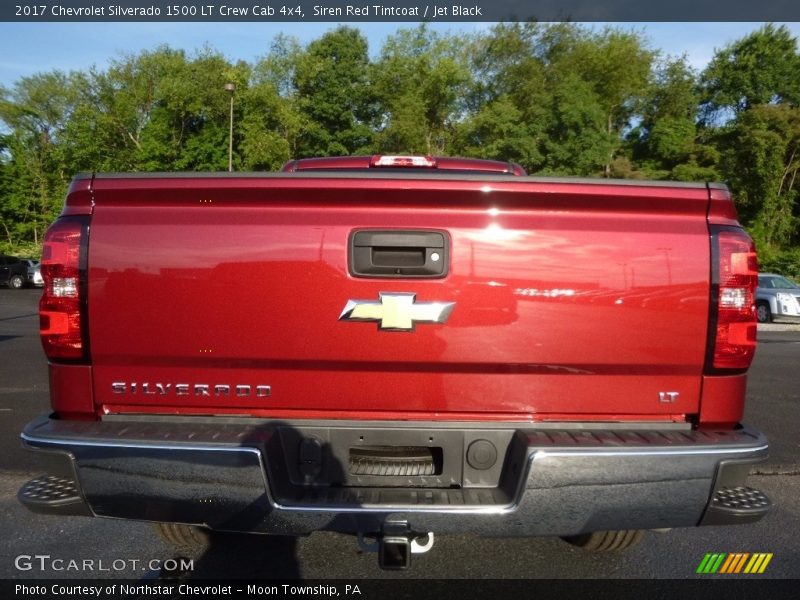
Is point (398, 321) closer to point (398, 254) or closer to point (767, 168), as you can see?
point (398, 254)

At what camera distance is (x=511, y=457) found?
2.52 m

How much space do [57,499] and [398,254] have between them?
1484 mm

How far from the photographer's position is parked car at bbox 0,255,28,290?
3512 centimetres

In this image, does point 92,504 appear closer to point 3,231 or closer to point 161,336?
point 161,336

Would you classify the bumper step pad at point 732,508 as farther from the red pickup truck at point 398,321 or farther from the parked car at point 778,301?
the parked car at point 778,301

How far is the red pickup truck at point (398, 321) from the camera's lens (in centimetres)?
253

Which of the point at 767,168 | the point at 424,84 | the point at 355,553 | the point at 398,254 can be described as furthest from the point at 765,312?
the point at 424,84

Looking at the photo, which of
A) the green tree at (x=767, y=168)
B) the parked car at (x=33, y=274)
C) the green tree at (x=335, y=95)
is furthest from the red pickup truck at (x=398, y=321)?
the green tree at (x=335, y=95)

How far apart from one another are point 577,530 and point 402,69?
45161 mm

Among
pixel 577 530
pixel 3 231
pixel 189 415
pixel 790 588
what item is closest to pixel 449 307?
pixel 577 530

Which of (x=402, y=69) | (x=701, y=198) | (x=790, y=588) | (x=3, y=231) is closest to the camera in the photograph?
(x=701, y=198)

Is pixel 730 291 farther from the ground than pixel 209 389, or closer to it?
farther from the ground

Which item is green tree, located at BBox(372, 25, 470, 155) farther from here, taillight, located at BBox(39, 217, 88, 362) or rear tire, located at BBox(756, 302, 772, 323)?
taillight, located at BBox(39, 217, 88, 362)

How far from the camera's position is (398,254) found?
8.45ft
